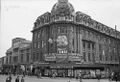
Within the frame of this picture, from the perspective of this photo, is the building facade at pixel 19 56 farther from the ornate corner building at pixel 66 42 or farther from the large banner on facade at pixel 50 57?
the large banner on facade at pixel 50 57

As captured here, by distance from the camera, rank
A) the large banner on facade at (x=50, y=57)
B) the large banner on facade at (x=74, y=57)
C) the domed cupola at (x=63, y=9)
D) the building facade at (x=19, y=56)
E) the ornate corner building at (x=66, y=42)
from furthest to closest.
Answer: the building facade at (x=19, y=56) → the domed cupola at (x=63, y=9) → the large banner on facade at (x=50, y=57) → the large banner on facade at (x=74, y=57) → the ornate corner building at (x=66, y=42)

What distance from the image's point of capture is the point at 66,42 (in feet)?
153

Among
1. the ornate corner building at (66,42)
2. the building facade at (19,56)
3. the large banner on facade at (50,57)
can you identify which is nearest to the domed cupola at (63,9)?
the ornate corner building at (66,42)

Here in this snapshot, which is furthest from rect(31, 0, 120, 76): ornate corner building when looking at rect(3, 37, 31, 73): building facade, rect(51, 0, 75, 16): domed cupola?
rect(3, 37, 31, 73): building facade

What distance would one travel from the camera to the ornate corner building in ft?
144

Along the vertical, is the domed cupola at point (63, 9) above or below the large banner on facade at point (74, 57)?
Answer: above

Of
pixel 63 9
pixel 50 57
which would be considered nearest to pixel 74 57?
pixel 50 57

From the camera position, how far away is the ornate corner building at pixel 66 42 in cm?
4384

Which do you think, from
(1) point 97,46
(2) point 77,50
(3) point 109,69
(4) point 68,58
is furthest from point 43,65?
(1) point 97,46

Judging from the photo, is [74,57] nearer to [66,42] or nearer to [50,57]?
[66,42]

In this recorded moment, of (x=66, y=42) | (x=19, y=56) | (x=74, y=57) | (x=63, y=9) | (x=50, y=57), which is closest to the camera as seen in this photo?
(x=74, y=57)

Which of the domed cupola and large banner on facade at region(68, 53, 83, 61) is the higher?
the domed cupola

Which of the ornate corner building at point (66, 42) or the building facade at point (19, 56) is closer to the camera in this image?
the ornate corner building at point (66, 42)

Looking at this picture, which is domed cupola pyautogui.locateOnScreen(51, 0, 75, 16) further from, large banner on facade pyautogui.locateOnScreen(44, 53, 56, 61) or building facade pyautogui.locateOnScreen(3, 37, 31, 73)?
building facade pyautogui.locateOnScreen(3, 37, 31, 73)
